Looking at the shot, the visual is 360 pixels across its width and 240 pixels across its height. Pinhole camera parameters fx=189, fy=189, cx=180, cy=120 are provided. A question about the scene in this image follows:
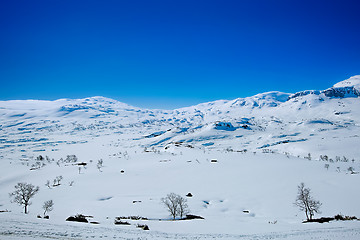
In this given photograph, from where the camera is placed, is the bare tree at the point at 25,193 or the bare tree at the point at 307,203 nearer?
the bare tree at the point at 307,203

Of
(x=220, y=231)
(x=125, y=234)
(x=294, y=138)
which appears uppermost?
(x=294, y=138)

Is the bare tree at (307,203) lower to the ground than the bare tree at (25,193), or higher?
lower

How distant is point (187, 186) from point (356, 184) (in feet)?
111

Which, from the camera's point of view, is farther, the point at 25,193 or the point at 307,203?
the point at 25,193

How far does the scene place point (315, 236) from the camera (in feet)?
39.2

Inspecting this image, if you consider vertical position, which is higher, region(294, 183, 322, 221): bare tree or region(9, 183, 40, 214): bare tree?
region(9, 183, 40, 214): bare tree

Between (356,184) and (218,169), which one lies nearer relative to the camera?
(356,184)

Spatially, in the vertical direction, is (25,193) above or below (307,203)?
above

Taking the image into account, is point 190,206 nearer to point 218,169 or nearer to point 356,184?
point 218,169

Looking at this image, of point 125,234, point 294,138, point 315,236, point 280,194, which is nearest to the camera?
point 125,234

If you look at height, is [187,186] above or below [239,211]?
above

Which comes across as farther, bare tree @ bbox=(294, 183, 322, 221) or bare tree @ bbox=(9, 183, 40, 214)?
bare tree @ bbox=(9, 183, 40, 214)

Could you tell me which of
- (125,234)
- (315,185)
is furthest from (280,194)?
(125,234)

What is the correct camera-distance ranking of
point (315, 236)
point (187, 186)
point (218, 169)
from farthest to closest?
1. point (218, 169)
2. point (187, 186)
3. point (315, 236)
